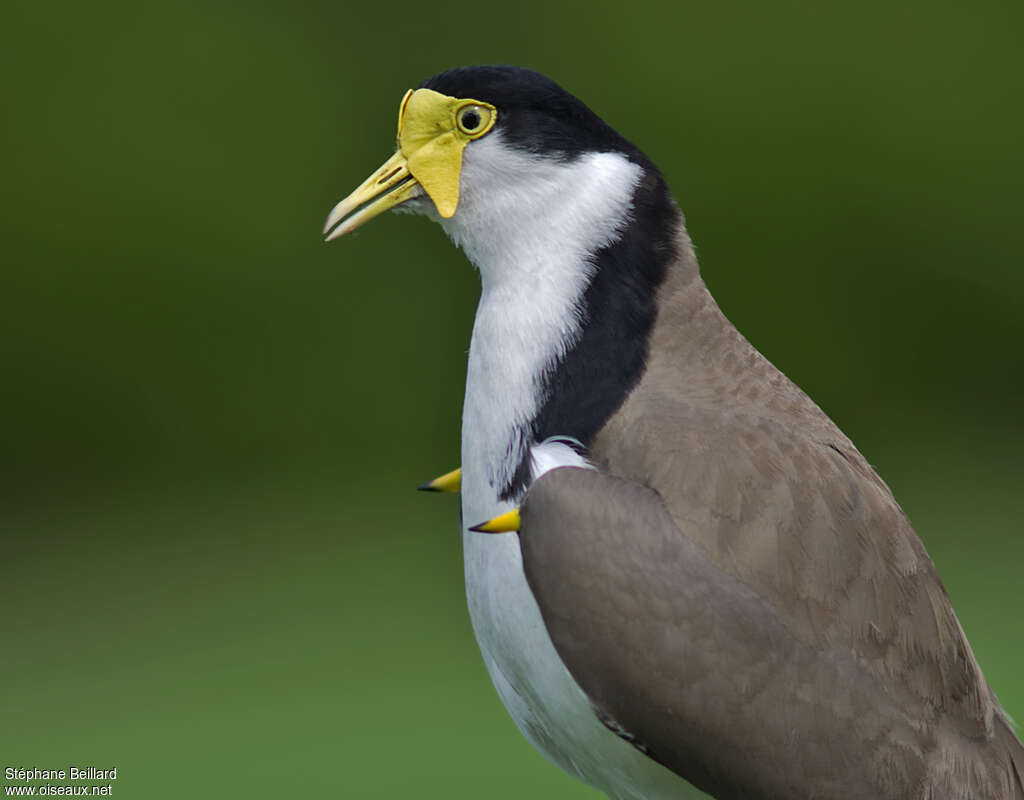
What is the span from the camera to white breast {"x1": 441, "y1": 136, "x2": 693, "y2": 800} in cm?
143

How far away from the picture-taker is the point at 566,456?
1.39 meters

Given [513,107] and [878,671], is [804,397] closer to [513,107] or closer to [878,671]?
[878,671]

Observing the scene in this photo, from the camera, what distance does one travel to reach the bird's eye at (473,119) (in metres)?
1.49

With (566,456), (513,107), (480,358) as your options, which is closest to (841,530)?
(566,456)

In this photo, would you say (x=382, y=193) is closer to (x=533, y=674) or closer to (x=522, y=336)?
(x=522, y=336)

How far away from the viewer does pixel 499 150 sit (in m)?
1.48

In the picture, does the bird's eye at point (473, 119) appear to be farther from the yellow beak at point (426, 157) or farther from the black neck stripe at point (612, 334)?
the black neck stripe at point (612, 334)

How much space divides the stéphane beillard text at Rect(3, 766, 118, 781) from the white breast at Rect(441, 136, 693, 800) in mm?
1193

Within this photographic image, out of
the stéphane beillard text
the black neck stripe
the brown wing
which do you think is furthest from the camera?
the stéphane beillard text

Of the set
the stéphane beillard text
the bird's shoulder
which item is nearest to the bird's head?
the bird's shoulder

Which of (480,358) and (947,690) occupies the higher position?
(480,358)

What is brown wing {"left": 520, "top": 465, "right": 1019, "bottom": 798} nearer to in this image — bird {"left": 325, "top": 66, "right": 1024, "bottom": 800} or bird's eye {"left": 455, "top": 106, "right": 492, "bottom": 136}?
bird {"left": 325, "top": 66, "right": 1024, "bottom": 800}

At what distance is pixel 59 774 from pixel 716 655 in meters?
1.50

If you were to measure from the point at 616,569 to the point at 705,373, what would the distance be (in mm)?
241
